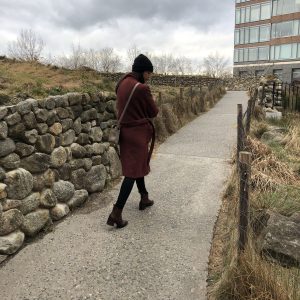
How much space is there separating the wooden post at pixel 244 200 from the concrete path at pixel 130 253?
565 mm

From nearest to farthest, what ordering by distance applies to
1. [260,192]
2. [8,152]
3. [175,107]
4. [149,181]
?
1. [8,152]
2. [260,192]
3. [149,181]
4. [175,107]

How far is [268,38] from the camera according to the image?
5166cm

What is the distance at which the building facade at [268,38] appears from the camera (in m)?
48.5

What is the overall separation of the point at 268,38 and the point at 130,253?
176ft

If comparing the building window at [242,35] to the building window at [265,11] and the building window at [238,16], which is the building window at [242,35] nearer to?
the building window at [238,16]

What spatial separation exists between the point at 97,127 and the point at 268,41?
51.8 meters

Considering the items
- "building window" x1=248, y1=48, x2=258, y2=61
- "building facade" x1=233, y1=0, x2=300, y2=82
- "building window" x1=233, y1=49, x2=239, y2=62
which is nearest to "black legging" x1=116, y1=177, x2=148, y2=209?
"building facade" x1=233, y1=0, x2=300, y2=82

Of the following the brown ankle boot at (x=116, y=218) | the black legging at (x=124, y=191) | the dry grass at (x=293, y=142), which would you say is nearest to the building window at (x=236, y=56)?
the dry grass at (x=293, y=142)

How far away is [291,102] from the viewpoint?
15875 mm

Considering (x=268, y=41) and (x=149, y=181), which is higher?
(x=268, y=41)

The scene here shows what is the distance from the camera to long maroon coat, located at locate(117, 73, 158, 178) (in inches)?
159

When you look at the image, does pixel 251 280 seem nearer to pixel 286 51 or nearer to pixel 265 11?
pixel 286 51

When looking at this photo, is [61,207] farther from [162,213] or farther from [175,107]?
[175,107]

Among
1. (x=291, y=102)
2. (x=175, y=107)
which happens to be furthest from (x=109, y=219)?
(x=291, y=102)
